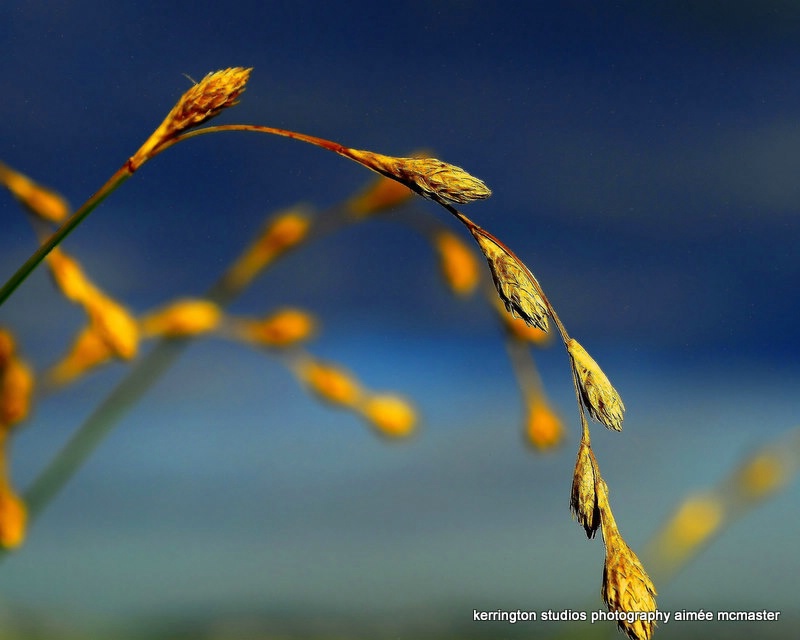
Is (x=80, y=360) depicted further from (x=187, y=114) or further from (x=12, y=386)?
(x=187, y=114)

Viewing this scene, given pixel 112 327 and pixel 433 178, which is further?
pixel 112 327

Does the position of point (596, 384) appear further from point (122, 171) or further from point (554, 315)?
point (122, 171)

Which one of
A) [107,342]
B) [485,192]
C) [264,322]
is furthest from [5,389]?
[485,192]

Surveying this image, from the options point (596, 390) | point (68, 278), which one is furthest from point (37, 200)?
point (596, 390)

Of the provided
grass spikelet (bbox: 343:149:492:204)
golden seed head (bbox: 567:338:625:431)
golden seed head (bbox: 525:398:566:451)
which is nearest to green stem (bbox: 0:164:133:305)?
grass spikelet (bbox: 343:149:492:204)

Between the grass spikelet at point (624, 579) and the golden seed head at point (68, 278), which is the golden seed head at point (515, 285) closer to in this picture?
the grass spikelet at point (624, 579)

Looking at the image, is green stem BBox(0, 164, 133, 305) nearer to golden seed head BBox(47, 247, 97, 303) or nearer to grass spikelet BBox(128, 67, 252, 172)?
grass spikelet BBox(128, 67, 252, 172)
